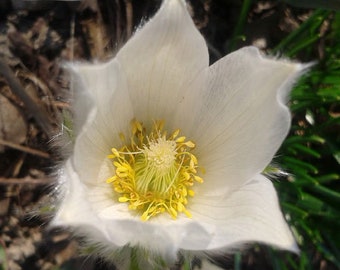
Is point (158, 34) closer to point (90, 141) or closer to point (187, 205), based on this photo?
point (90, 141)

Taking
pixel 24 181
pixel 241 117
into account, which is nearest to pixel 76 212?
pixel 241 117

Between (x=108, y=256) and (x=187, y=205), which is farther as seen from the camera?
(x=187, y=205)

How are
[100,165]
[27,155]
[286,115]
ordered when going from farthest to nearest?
[27,155], [100,165], [286,115]

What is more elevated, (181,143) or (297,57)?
(181,143)

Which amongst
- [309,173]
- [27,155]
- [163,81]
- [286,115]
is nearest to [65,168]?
[163,81]

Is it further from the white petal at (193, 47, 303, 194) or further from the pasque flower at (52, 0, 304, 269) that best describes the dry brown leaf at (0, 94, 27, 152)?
the white petal at (193, 47, 303, 194)

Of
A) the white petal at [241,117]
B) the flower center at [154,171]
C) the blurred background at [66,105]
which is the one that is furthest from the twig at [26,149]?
the white petal at [241,117]

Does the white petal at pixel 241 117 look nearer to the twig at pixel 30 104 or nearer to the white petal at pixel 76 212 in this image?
the white petal at pixel 76 212

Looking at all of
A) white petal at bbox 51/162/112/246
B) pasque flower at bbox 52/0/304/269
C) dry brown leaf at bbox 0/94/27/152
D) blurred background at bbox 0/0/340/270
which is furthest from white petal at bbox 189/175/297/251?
dry brown leaf at bbox 0/94/27/152
